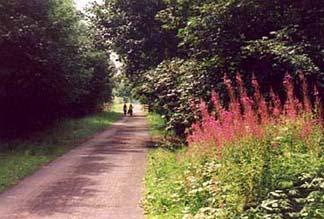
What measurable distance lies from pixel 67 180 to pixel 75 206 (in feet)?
10.3

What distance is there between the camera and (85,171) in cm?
1427

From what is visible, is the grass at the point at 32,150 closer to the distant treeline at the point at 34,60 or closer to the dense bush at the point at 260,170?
the distant treeline at the point at 34,60

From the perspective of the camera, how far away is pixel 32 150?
1881 cm

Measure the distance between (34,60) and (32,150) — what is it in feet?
15.7

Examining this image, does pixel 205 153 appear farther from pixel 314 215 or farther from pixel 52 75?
pixel 52 75

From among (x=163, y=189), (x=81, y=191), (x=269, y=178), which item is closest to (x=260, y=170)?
(x=269, y=178)

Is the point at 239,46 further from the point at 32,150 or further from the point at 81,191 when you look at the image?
the point at 32,150

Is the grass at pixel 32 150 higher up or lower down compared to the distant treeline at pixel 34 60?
lower down

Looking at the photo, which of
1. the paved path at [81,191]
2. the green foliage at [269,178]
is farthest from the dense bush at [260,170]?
the paved path at [81,191]

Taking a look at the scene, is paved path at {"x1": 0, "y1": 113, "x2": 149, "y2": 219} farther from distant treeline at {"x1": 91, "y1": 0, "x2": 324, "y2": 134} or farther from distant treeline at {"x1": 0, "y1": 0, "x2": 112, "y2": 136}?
distant treeline at {"x1": 0, "y1": 0, "x2": 112, "y2": 136}

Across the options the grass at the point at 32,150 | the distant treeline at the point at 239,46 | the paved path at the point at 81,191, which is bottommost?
the paved path at the point at 81,191

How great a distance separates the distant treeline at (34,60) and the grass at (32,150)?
1482mm

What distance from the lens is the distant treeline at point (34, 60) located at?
847 inches

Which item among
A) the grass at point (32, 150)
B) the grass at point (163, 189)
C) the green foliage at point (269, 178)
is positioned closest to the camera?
the green foliage at point (269, 178)
